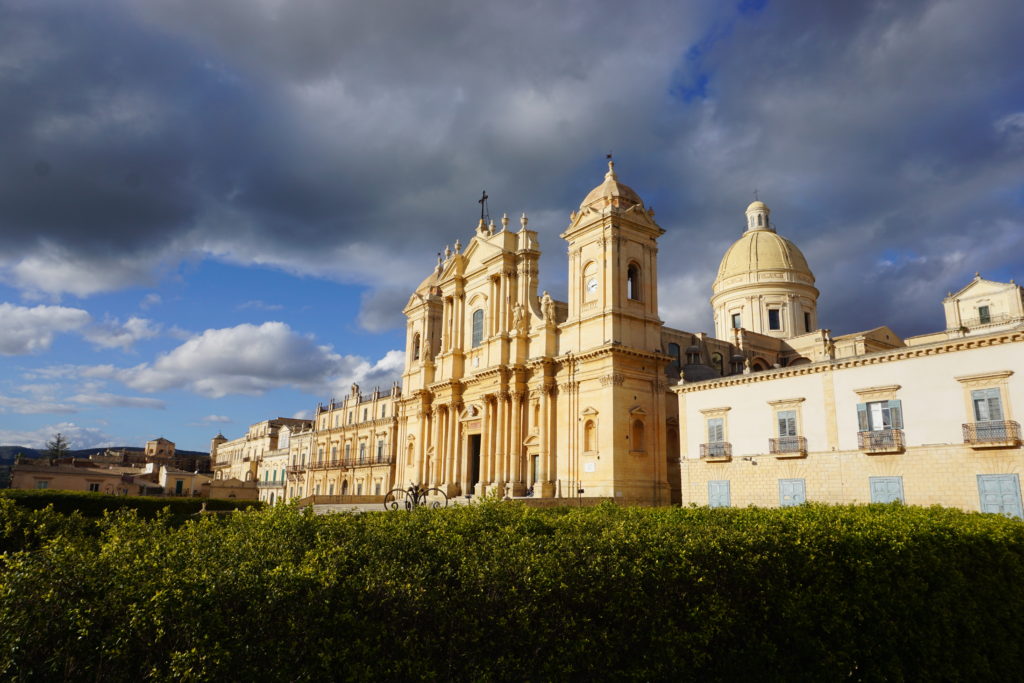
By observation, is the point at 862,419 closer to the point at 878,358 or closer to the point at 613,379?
the point at 878,358

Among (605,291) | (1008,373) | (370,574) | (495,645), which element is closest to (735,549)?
(495,645)

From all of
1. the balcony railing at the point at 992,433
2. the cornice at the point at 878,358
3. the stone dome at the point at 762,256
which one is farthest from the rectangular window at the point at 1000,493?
the stone dome at the point at 762,256

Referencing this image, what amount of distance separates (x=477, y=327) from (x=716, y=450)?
67.1 feet

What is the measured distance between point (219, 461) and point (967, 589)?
106 m

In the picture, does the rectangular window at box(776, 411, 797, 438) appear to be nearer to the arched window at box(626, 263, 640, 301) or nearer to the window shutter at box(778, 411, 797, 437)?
the window shutter at box(778, 411, 797, 437)

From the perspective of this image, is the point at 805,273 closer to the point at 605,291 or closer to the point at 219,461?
the point at 605,291

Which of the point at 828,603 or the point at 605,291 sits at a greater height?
the point at 605,291

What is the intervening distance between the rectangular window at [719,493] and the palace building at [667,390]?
3.3 inches

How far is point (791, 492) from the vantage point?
26109 mm

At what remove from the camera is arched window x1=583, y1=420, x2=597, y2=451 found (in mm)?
35188

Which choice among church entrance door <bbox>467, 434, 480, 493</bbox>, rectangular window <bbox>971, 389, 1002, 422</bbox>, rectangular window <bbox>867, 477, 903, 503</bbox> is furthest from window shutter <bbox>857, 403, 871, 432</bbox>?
church entrance door <bbox>467, 434, 480, 493</bbox>

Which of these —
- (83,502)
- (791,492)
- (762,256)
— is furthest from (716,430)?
(762,256)

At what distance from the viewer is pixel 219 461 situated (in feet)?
339

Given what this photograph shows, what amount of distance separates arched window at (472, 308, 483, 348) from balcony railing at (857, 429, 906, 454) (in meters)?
25.2
